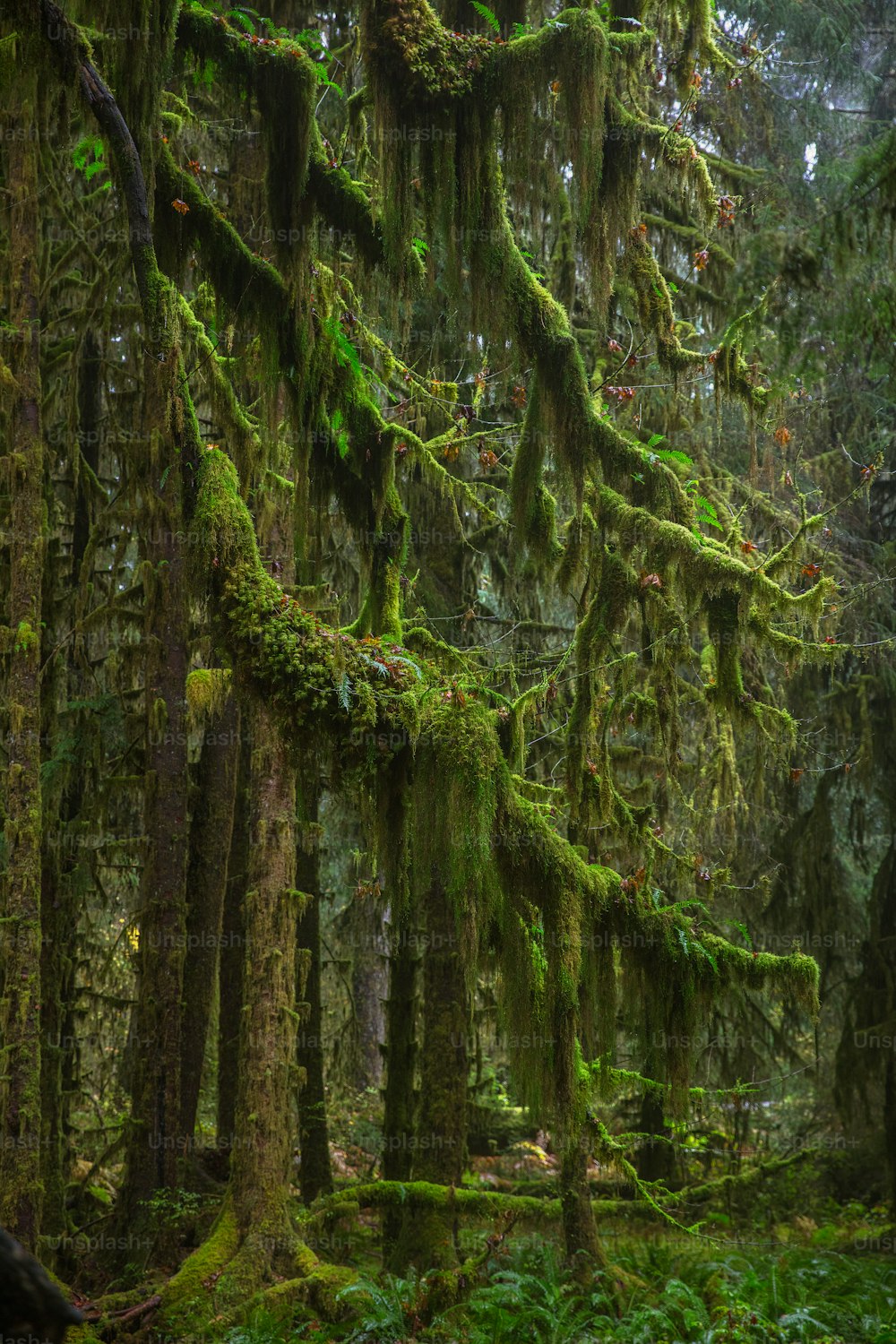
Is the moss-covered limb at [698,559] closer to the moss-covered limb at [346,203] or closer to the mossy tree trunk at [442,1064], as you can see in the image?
the moss-covered limb at [346,203]

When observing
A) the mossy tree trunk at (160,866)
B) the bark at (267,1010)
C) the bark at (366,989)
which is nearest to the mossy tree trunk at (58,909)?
the mossy tree trunk at (160,866)

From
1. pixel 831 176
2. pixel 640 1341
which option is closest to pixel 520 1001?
pixel 640 1341

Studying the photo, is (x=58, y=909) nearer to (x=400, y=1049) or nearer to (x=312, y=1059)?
(x=312, y=1059)

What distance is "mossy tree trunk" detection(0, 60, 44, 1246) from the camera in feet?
22.2

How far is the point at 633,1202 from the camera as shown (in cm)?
924

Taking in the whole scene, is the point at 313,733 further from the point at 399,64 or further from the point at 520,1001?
the point at 399,64

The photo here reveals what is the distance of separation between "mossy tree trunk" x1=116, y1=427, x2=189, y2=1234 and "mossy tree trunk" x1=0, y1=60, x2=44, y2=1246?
90 cm

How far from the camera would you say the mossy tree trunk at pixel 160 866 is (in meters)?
8.10

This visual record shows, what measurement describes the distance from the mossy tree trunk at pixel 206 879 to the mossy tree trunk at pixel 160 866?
677 millimetres

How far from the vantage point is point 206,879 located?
9625 mm

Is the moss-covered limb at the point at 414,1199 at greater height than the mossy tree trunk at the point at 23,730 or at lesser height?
lesser

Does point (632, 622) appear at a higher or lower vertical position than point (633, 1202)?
higher

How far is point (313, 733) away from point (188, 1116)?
557 cm

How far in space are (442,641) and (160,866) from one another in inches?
112
